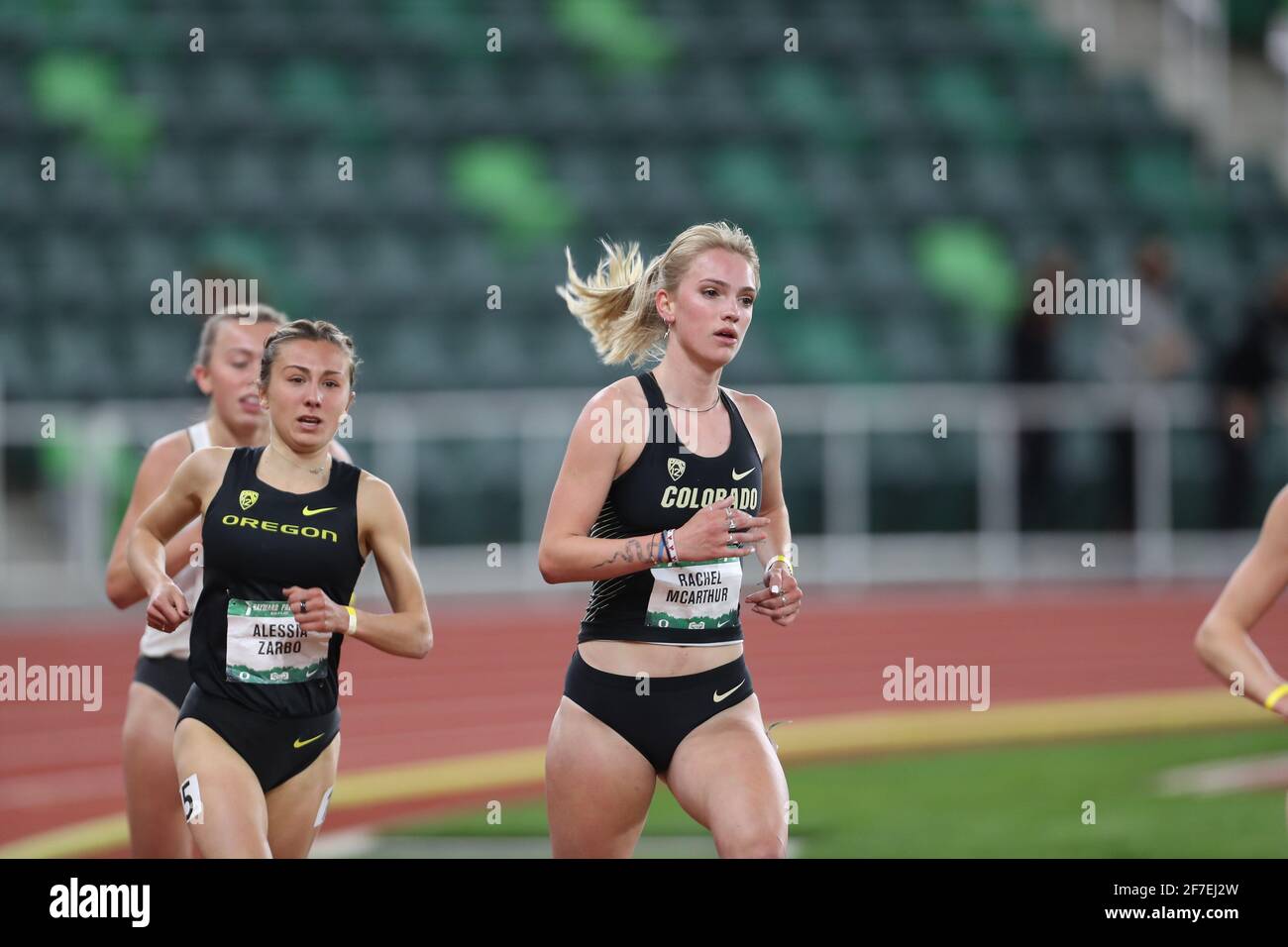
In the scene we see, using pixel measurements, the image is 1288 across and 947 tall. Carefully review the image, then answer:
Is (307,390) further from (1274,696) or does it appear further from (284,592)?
(1274,696)

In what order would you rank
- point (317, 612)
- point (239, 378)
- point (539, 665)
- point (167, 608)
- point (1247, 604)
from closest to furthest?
point (1247, 604) → point (317, 612) → point (167, 608) → point (239, 378) → point (539, 665)

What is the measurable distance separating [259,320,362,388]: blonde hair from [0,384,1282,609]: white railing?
905 cm

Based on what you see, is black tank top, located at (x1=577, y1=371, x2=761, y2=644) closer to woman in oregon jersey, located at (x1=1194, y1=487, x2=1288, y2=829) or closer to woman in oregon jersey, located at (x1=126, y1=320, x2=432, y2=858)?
woman in oregon jersey, located at (x1=126, y1=320, x2=432, y2=858)

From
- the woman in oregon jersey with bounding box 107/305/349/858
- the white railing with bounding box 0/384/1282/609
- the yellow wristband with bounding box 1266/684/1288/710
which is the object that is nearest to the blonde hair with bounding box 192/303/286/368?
the woman in oregon jersey with bounding box 107/305/349/858

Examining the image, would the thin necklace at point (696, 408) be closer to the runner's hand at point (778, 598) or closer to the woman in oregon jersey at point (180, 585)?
the runner's hand at point (778, 598)

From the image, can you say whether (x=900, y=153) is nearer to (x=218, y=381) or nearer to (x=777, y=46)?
(x=777, y=46)

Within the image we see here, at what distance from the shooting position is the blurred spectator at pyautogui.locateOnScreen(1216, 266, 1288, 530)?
573 inches

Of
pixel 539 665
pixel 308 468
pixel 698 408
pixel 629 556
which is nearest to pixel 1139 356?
pixel 539 665

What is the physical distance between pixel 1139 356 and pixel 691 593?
10.9 m

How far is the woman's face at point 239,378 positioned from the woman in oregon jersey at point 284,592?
65 centimetres

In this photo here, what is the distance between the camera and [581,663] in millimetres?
4727

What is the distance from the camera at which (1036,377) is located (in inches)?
579

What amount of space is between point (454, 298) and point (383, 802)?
896 cm

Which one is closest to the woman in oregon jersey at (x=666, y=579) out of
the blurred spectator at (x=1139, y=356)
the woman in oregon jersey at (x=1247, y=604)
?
the woman in oregon jersey at (x=1247, y=604)
